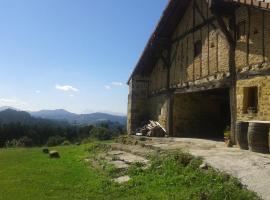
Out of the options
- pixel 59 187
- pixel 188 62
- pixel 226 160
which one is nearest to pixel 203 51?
pixel 188 62

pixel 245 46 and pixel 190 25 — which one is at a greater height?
pixel 190 25

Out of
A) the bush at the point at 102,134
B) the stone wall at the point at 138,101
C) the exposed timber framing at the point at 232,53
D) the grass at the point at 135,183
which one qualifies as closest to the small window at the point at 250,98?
the exposed timber framing at the point at 232,53

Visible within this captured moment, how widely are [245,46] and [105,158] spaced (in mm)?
5793

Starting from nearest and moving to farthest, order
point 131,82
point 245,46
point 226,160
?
1. point 226,160
2. point 245,46
3. point 131,82

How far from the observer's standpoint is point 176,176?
7.41 meters

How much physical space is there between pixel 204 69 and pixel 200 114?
3.92m

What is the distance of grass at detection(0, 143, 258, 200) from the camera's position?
6292 mm

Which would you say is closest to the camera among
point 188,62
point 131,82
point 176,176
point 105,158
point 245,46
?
point 176,176

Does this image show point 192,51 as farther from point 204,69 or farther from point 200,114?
point 200,114

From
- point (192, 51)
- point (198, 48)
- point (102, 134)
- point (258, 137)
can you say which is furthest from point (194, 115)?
point (102, 134)

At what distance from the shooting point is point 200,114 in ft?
55.2

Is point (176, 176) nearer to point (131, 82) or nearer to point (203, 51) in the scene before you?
point (203, 51)

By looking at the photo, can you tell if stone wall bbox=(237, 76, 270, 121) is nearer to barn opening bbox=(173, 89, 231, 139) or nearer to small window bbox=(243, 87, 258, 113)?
small window bbox=(243, 87, 258, 113)

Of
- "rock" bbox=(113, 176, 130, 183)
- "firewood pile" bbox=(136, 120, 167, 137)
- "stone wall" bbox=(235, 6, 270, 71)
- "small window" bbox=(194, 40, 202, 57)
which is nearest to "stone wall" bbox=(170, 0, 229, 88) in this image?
"small window" bbox=(194, 40, 202, 57)
